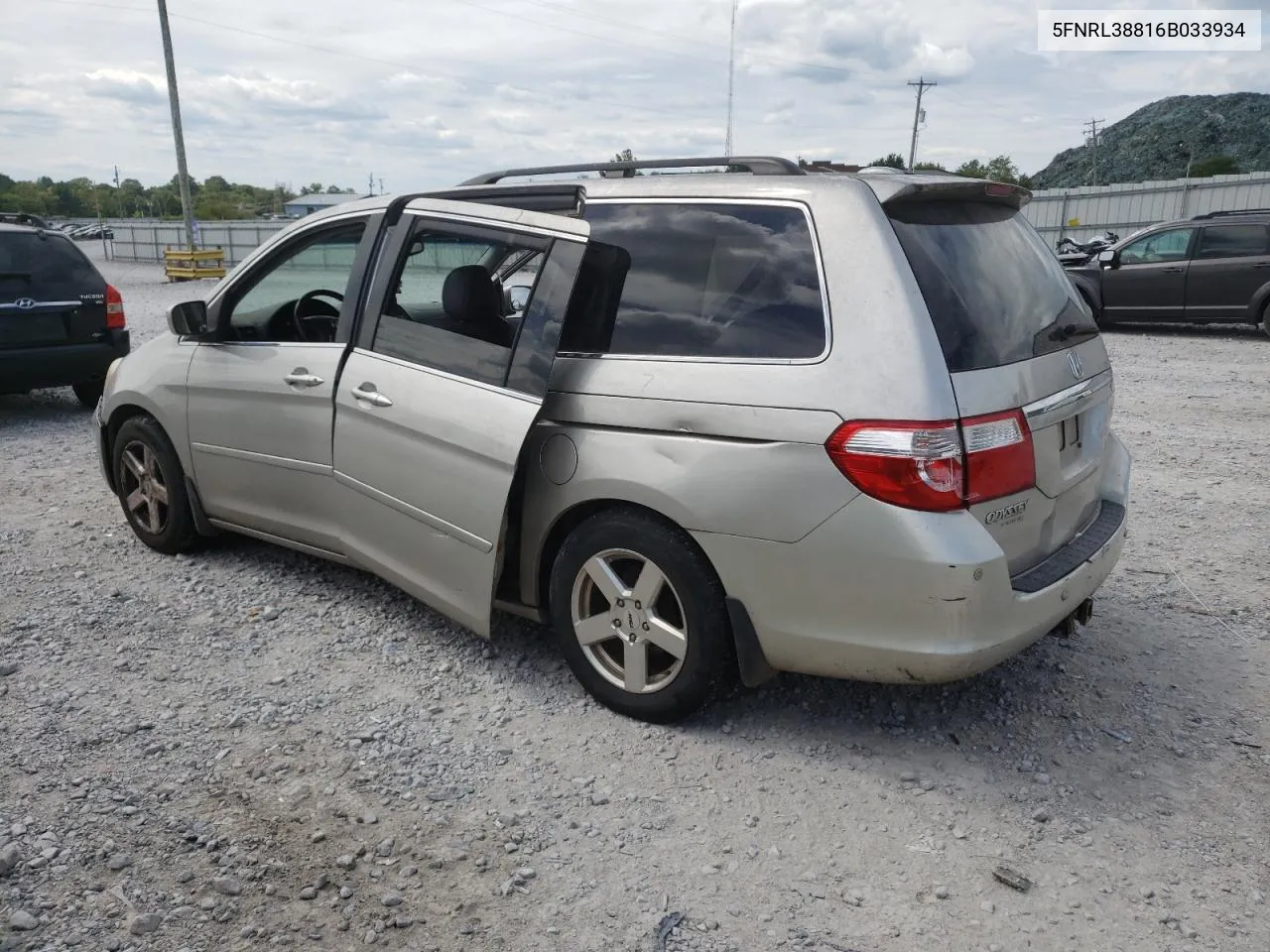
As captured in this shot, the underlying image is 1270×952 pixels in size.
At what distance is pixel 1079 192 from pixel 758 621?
31421 millimetres

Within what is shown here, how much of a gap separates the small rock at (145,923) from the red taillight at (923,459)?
86.2 inches

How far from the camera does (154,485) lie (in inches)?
211

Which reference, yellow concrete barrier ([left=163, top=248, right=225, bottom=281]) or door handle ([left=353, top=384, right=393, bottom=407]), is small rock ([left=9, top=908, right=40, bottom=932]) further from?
yellow concrete barrier ([left=163, top=248, right=225, bottom=281])

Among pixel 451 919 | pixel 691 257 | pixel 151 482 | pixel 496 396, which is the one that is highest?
pixel 691 257

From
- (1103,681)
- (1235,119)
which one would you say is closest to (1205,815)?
(1103,681)

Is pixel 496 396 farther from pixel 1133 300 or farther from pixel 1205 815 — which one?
pixel 1133 300

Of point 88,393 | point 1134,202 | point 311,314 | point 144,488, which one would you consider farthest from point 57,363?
point 1134,202

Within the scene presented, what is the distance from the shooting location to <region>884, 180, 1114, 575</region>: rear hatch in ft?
10.2

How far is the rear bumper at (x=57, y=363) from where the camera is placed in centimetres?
859

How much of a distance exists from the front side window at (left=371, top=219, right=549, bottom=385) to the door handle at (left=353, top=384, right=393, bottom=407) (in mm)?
→ 171

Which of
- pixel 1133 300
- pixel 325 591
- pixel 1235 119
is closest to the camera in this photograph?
pixel 325 591

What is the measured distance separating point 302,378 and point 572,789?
7.26 ft

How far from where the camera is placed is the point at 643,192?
143 inches

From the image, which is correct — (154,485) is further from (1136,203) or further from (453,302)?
(1136,203)
